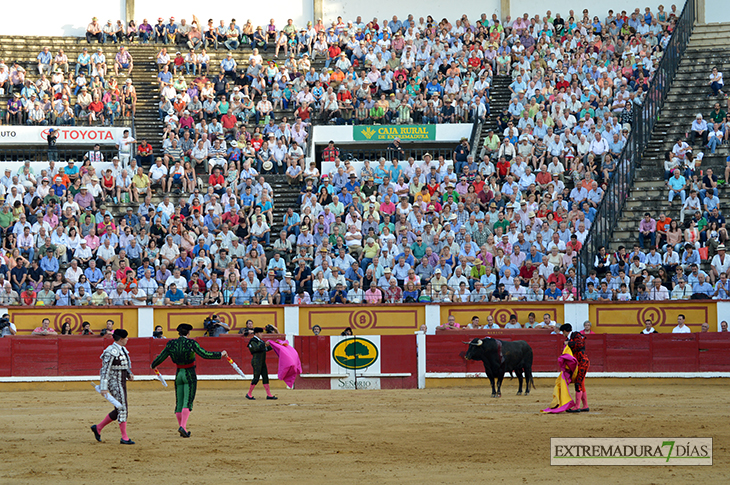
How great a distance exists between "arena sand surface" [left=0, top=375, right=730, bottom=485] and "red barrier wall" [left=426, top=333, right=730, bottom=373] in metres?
1.80

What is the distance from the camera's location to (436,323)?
62.1 feet

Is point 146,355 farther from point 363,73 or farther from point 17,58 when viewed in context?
point 17,58

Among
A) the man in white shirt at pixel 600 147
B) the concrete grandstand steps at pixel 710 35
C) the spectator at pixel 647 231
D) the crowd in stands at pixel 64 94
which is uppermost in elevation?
the concrete grandstand steps at pixel 710 35

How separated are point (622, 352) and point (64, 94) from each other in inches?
640

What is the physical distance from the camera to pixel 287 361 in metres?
16.5

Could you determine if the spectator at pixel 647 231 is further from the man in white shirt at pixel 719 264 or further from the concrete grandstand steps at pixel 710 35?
the concrete grandstand steps at pixel 710 35

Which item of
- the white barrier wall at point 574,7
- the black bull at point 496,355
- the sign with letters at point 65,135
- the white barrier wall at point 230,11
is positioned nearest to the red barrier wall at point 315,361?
the black bull at point 496,355

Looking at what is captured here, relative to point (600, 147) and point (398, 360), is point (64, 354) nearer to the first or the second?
A: point (398, 360)

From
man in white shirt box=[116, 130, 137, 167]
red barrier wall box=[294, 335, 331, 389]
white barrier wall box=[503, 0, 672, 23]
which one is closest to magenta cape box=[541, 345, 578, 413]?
red barrier wall box=[294, 335, 331, 389]

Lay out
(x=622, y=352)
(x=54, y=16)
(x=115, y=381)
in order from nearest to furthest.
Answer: (x=115, y=381) < (x=622, y=352) < (x=54, y=16)

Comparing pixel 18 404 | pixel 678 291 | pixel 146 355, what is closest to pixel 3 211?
pixel 146 355

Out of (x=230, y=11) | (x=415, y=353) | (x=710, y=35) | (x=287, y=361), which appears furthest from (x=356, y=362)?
(x=230, y=11)

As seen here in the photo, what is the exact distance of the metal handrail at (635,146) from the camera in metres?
19.5

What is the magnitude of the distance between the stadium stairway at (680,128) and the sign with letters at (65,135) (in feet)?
43.9
